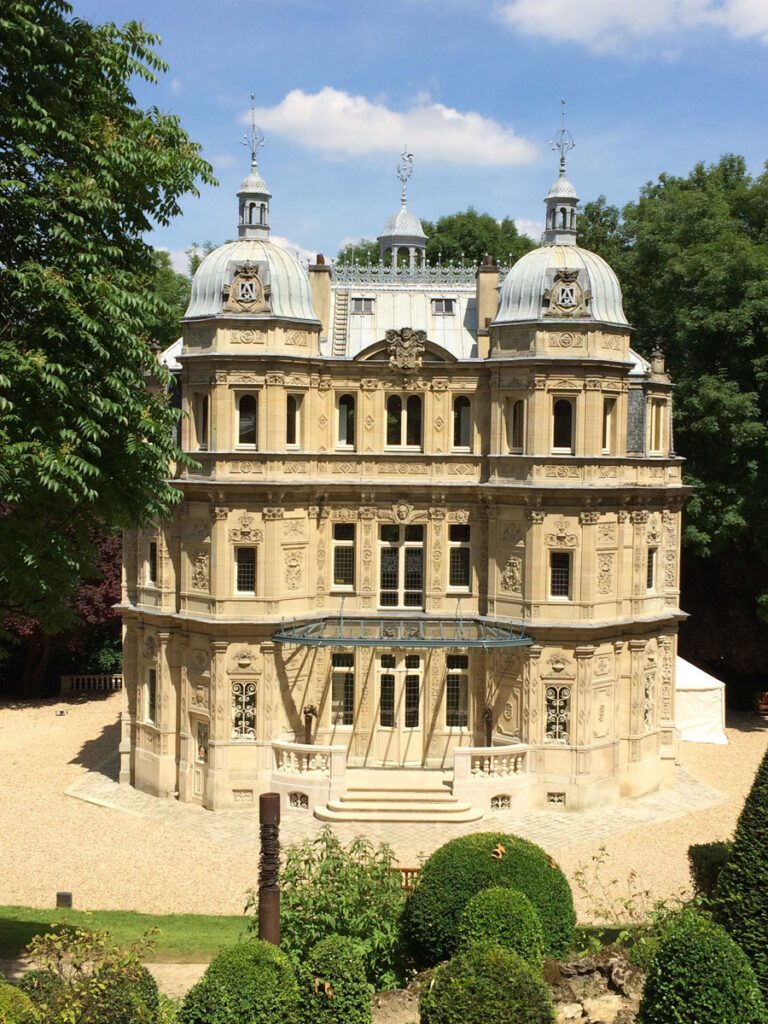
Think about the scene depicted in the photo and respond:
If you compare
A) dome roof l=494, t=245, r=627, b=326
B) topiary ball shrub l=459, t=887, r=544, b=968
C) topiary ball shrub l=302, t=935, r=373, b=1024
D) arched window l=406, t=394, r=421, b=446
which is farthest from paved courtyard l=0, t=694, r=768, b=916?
dome roof l=494, t=245, r=627, b=326

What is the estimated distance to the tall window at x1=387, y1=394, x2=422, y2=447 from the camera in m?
32.9

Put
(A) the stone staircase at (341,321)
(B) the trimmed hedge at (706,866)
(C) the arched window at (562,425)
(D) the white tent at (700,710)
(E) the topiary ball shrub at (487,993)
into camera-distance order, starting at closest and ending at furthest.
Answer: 1. (E) the topiary ball shrub at (487,993)
2. (B) the trimmed hedge at (706,866)
3. (C) the arched window at (562,425)
4. (A) the stone staircase at (341,321)
5. (D) the white tent at (700,710)

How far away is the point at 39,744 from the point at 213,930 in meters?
17.7

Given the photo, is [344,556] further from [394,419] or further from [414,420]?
[414,420]

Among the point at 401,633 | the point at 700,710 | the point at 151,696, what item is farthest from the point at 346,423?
the point at 700,710

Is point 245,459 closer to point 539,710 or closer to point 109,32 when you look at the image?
point 539,710

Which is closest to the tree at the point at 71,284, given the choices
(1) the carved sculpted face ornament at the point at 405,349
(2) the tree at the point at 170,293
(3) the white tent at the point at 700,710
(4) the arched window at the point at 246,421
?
(4) the arched window at the point at 246,421

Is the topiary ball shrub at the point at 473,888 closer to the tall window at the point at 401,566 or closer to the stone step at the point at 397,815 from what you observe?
the stone step at the point at 397,815

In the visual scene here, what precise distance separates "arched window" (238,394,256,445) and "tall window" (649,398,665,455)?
1219cm

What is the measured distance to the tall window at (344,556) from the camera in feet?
108

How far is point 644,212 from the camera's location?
48344mm

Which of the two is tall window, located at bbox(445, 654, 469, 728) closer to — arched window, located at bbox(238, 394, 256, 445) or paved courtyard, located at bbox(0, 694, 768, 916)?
paved courtyard, located at bbox(0, 694, 768, 916)

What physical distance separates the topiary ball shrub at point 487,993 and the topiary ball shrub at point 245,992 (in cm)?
186

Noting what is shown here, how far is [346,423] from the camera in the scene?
3325cm
